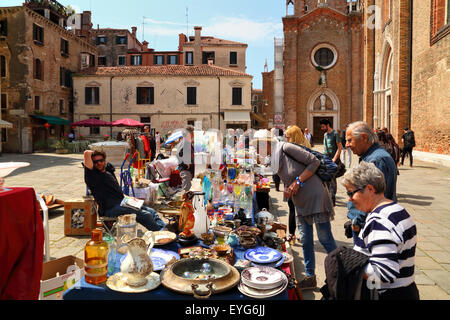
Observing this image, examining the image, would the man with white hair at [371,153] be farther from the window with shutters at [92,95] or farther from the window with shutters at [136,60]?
the window with shutters at [136,60]

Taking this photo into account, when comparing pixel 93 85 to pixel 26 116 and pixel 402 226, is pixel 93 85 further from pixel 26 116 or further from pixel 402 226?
pixel 402 226

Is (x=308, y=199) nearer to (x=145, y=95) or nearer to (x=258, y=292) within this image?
(x=258, y=292)

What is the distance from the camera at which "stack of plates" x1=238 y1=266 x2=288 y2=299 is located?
85.0 inches

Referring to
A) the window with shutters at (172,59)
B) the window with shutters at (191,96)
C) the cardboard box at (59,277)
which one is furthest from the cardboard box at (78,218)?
the window with shutters at (172,59)

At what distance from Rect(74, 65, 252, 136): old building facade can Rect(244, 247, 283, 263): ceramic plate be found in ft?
87.2

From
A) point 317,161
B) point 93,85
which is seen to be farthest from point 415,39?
point 93,85

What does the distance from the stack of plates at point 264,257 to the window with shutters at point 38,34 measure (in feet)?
84.2

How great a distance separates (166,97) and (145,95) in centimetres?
184

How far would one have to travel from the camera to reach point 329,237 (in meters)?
3.47

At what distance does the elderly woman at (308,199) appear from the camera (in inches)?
135

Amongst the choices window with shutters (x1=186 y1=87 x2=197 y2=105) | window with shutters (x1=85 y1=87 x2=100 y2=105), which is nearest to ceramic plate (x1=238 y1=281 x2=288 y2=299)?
window with shutters (x1=186 y1=87 x2=197 y2=105)

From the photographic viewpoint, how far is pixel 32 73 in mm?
23062

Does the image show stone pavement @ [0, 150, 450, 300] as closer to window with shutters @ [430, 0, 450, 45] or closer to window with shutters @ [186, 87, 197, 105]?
window with shutters @ [430, 0, 450, 45]

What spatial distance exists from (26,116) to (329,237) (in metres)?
23.9
